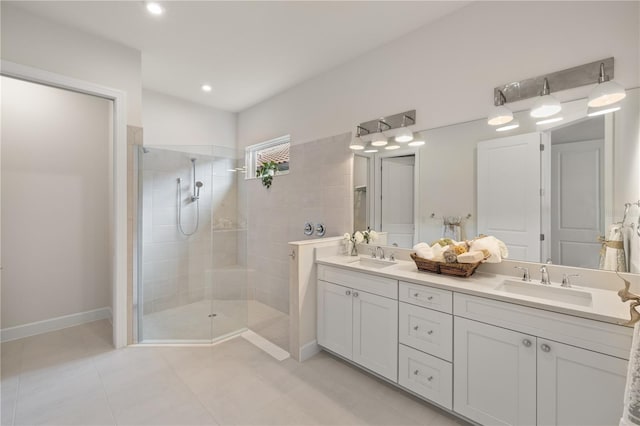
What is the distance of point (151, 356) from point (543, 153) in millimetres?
3447

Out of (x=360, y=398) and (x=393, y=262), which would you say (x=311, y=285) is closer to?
(x=393, y=262)

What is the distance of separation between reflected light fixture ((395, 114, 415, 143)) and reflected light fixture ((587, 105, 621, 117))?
1.10m

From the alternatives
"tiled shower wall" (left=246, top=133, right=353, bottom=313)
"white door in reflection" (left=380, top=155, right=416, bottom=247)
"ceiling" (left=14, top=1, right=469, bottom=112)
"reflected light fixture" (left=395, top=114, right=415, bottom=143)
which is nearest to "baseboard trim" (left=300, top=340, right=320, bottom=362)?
"tiled shower wall" (left=246, top=133, right=353, bottom=313)

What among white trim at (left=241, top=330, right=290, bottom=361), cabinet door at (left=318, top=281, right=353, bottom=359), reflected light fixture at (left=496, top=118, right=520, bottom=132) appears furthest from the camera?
white trim at (left=241, top=330, right=290, bottom=361)

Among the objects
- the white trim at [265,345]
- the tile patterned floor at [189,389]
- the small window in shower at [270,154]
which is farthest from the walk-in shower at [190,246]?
the small window in shower at [270,154]

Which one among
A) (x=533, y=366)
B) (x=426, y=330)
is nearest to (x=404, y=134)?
(x=426, y=330)

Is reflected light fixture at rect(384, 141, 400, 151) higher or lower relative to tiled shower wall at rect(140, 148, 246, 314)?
higher

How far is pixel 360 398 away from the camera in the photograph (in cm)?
Result: 191

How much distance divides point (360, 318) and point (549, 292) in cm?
123

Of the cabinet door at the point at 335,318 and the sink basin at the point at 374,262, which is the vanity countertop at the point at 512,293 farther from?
the cabinet door at the point at 335,318

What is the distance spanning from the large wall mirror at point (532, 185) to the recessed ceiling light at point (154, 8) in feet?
7.33

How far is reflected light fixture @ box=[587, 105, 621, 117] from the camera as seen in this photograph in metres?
1.55

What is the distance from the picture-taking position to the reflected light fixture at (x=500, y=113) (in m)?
1.84

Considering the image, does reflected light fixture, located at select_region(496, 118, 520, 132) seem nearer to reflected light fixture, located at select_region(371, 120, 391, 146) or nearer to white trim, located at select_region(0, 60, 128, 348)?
reflected light fixture, located at select_region(371, 120, 391, 146)
